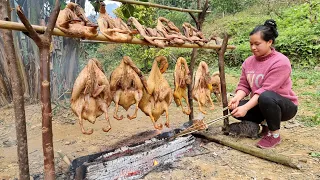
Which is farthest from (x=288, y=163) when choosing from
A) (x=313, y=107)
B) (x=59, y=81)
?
(x=59, y=81)

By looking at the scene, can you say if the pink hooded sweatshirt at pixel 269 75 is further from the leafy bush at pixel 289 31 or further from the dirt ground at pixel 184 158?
A: the leafy bush at pixel 289 31

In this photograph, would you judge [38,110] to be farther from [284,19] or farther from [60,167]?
[284,19]

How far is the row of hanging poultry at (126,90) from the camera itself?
2.69m

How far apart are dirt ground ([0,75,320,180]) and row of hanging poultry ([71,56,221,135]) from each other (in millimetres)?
A: 659

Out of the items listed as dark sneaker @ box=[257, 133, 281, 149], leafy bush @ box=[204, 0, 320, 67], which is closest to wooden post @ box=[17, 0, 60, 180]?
dark sneaker @ box=[257, 133, 281, 149]

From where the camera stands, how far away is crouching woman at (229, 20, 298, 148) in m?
3.44

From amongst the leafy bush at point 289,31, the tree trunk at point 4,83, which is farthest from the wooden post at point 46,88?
the leafy bush at point 289,31

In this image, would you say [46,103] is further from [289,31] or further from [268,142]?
[289,31]

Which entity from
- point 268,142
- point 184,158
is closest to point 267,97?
point 268,142

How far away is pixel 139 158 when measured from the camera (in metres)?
3.06

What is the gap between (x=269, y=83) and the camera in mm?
3473

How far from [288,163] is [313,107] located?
3.17 meters

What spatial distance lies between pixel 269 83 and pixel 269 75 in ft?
0.34

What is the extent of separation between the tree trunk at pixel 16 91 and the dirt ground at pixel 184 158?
712mm
